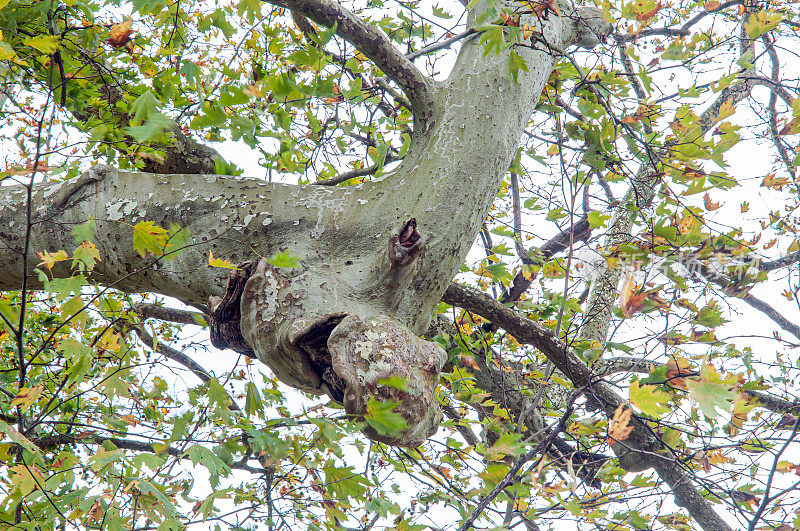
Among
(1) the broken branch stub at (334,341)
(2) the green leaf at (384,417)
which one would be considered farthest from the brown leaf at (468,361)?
(2) the green leaf at (384,417)

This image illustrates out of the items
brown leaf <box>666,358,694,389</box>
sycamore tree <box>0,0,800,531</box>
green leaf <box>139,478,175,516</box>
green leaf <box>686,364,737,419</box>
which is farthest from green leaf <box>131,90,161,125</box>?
brown leaf <box>666,358,694,389</box>

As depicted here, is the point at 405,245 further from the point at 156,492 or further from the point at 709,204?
the point at 709,204

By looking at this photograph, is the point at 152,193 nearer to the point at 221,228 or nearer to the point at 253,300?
the point at 221,228

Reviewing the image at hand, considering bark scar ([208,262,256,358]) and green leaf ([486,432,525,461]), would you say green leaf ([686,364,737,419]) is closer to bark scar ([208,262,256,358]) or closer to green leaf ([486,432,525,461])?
green leaf ([486,432,525,461])

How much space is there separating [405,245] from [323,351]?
37 cm

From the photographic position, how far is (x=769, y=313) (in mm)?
4172

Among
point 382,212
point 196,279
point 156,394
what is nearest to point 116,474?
point 196,279

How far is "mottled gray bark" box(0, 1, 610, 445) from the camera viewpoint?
1340mm

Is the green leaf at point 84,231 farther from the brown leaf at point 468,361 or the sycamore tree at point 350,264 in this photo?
the brown leaf at point 468,361

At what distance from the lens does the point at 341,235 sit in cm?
161

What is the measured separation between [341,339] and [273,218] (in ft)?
1.78

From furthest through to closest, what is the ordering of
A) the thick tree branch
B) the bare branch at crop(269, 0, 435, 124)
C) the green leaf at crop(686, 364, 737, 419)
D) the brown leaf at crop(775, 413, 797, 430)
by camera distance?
the thick tree branch
the brown leaf at crop(775, 413, 797, 430)
the bare branch at crop(269, 0, 435, 124)
the green leaf at crop(686, 364, 737, 419)

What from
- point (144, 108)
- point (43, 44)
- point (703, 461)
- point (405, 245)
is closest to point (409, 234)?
point (405, 245)

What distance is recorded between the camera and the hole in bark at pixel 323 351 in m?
1.34
